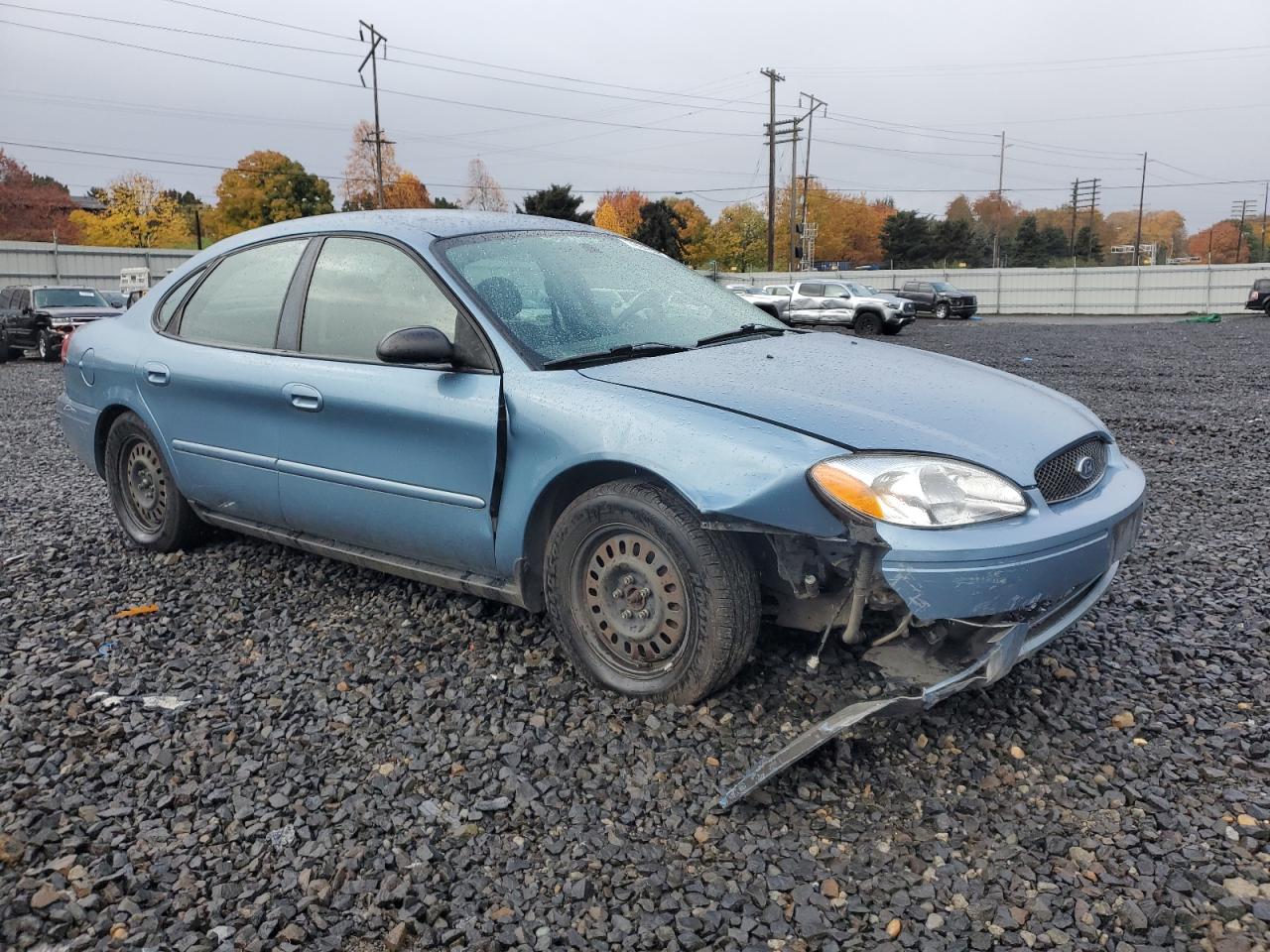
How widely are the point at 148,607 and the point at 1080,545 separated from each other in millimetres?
3529

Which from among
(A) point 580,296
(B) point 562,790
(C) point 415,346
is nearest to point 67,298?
(A) point 580,296

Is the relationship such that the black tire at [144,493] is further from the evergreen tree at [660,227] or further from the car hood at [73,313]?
the evergreen tree at [660,227]

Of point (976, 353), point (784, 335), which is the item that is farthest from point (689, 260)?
point (784, 335)

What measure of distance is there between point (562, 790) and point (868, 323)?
1066 inches

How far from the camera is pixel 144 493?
185 inches

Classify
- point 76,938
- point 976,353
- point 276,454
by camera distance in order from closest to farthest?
point 76,938 → point 276,454 → point 976,353

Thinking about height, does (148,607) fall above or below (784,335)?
below

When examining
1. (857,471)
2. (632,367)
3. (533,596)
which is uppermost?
(632,367)

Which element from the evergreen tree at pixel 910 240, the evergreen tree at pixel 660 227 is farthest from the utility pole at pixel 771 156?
the evergreen tree at pixel 910 240

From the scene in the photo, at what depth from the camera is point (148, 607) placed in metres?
4.01

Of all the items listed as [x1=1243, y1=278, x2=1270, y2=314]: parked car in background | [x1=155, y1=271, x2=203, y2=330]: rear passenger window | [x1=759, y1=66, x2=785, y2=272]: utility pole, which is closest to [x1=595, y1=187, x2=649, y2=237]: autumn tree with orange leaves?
[x1=759, y1=66, x2=785, y2=272]: utility pole

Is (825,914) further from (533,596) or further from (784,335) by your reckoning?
(784,335)

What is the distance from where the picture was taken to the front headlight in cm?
255

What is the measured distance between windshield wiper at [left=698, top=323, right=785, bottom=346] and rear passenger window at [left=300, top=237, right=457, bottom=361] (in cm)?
93
